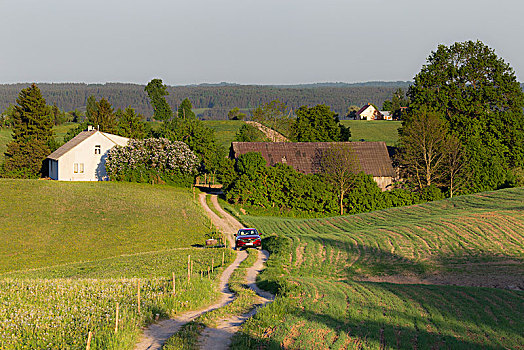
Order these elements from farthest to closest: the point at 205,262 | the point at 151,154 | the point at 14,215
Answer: the point at 151,154
the point at 14,215
the point at 205,262

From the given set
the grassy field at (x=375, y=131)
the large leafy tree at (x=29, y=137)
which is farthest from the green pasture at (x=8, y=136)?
the grassy field at (x=375, y=131)

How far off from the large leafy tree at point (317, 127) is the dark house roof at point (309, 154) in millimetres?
11883

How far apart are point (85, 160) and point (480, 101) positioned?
54973mm

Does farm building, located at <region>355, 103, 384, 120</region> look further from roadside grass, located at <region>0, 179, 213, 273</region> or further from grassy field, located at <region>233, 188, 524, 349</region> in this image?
grassy field, located at <region>233, 188, 524, 349</region>

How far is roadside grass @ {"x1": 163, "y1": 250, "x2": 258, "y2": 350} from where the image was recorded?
1392 cm

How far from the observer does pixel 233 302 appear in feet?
62.7

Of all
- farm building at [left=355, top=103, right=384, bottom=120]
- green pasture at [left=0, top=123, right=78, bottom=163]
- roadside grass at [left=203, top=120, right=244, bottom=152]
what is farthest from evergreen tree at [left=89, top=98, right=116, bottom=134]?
farm building at [left=355, top=103, right=384, bottom=120]

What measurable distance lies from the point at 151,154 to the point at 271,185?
779 inches

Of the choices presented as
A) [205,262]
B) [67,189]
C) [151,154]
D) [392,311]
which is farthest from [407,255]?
[151,154]

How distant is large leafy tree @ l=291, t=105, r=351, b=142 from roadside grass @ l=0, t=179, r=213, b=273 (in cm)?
2423

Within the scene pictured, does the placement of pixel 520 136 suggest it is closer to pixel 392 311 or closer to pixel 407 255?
pixel 407 255

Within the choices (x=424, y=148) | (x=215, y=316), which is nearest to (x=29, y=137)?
(x=424, y=148)

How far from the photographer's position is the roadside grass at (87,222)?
40.7 metres

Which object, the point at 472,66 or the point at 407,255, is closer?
the point at 407,255
